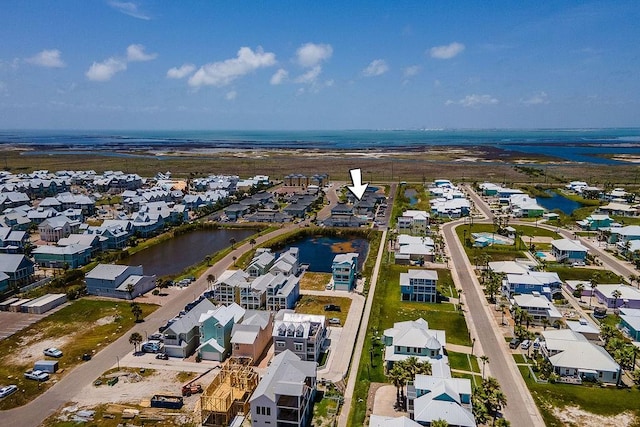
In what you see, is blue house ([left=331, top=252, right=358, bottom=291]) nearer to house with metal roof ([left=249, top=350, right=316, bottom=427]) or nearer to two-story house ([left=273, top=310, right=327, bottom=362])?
two-story house ([left=273, top=310, right=327, bottom=362])

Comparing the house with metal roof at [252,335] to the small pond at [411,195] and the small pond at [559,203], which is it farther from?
the small pond at [559,203]

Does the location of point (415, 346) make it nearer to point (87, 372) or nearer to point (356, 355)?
point (356, 355)

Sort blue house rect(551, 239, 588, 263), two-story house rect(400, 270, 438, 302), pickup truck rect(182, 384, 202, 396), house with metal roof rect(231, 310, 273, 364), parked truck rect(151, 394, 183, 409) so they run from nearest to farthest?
parked truck rect(151, 394, 183, 409)
pickup truck rect(182, 384, 202, 396)
house with metal roof rect(231, 310, 273, 364)
two-story house rect(400, 270, 438, 302)
blue house rect(551, 239, 588, 263)

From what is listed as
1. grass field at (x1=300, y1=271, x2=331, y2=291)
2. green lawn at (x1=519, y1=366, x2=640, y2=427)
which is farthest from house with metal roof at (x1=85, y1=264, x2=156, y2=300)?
green lawn at (x1=519, y1=366, x2=640, y2=427)

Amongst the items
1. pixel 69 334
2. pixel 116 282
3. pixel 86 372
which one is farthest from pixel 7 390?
pixel 116 282

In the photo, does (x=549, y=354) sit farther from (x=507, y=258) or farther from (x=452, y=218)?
(x=452, y=218)

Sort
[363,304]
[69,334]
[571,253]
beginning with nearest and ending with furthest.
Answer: [69,334], [363,304], [571,253]
